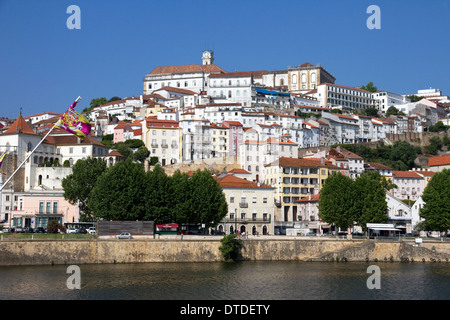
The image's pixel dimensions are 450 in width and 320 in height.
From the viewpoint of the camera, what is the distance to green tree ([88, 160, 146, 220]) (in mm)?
62656

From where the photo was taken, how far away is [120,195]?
208ft

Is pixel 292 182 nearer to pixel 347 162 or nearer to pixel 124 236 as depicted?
pixel 347 162

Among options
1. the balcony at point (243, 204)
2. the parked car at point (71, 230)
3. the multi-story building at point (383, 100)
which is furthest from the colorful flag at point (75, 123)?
the multi-story building at point (383, 100)

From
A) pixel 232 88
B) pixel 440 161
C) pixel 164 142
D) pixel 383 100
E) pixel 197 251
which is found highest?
pixel 383 100

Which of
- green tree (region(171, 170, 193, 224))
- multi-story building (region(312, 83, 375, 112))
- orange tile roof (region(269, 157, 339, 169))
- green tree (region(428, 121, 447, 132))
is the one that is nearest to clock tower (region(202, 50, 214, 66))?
multi-story building (region(312, 83, 375, 112))

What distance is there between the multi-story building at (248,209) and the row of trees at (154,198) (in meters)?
8.26

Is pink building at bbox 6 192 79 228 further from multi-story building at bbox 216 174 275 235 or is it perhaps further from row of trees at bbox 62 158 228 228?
multi-story building at bbox 216 174 275 235

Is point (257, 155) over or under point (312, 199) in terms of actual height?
over

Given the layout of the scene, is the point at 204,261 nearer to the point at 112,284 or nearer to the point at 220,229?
the point at 112,284

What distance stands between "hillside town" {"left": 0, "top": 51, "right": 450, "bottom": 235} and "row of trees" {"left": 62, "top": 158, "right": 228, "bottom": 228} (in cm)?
907

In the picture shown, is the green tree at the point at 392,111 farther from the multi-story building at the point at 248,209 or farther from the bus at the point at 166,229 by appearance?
the bus at the point at 166,229

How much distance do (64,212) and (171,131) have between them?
149 ft

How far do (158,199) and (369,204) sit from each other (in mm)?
23095

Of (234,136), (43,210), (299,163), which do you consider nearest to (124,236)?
(43,210)
